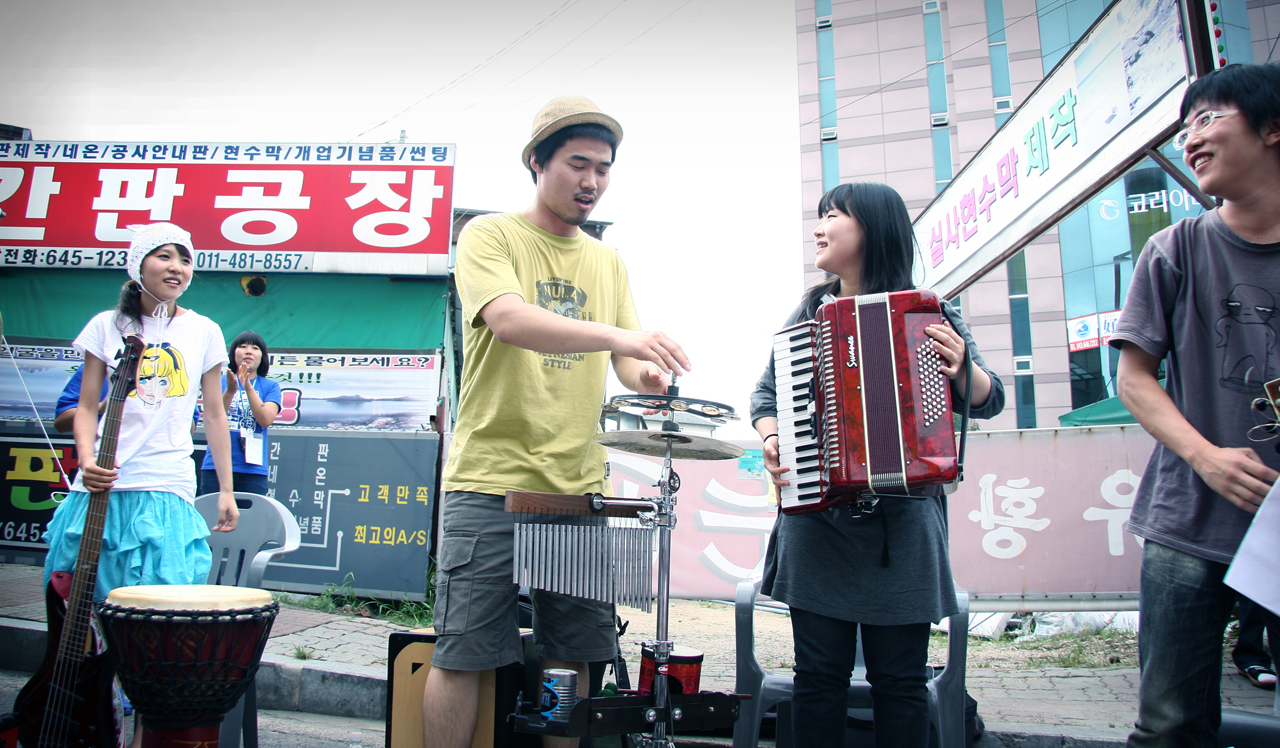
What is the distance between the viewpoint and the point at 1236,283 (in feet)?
6.25

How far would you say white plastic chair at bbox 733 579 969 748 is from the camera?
257 cm

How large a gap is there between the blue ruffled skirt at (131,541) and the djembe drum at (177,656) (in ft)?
1.89

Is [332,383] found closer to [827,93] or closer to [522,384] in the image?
[522,384]

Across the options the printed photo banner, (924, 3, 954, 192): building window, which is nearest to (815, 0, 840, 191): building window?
(924, 3, 954, 192): building window

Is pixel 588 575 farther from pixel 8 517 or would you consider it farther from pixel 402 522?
pixel 8 517

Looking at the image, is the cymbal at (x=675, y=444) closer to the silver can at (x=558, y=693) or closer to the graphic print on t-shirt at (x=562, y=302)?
the graphic print on t-shirt at (x=562, y=302)

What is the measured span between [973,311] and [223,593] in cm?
2482

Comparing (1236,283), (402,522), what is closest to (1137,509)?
(1236,283)

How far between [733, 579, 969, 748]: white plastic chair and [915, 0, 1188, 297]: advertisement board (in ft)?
8.78

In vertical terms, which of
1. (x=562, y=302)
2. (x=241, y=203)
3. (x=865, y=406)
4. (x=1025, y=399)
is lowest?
(x=865, y=406)

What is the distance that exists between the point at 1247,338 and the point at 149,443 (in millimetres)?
3593

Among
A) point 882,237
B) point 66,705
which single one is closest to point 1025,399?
point 882,237

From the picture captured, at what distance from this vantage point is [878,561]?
7.02ft

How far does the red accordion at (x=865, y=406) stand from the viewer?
2006 mm
